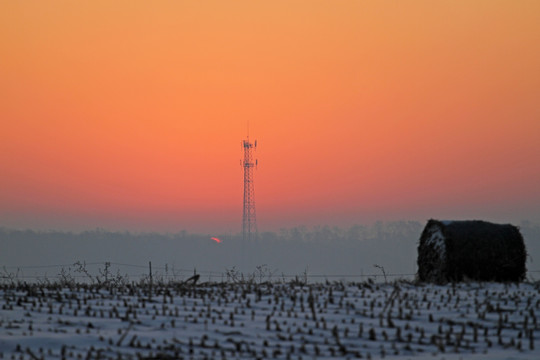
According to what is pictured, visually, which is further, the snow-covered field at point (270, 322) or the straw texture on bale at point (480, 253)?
the straw texture on bale at point (480, 253)

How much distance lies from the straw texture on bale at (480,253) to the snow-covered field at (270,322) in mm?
1338

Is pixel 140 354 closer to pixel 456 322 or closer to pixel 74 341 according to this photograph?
pixel 74 341

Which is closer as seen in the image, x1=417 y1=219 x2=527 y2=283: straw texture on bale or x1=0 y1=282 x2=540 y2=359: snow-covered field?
x1=0 y1=282 x2=540 y2=359: snow-covered field

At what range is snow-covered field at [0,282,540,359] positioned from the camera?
32.6 feet

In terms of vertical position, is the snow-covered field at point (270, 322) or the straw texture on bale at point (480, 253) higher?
the straw texture on bale at point (480, 253)

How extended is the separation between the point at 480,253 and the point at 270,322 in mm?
7843

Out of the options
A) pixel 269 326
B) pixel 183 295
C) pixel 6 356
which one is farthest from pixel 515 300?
pixel 6 356

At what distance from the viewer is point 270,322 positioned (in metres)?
11.8

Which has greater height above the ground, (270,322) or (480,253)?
(480,253)

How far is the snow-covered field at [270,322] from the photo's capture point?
9.92 meters

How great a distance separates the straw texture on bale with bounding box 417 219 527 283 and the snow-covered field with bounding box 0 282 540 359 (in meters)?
1.34

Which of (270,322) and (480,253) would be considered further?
(480,253)

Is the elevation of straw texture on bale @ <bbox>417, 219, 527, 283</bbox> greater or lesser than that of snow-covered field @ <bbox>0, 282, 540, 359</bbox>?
greater

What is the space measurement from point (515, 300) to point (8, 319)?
9.46 m
